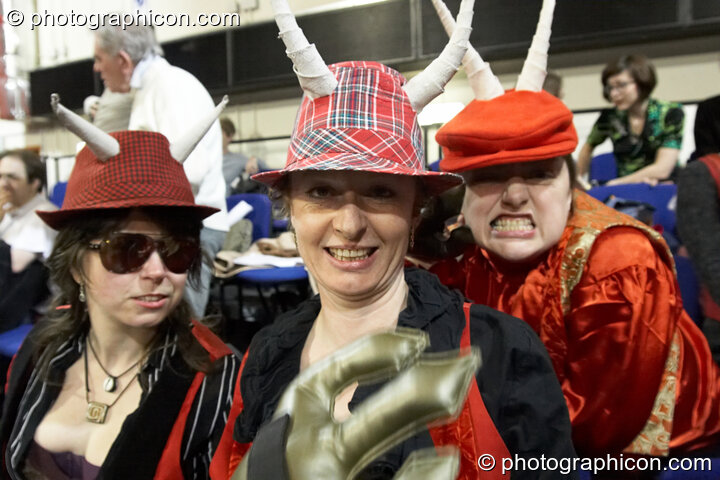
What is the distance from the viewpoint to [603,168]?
3.94 metres

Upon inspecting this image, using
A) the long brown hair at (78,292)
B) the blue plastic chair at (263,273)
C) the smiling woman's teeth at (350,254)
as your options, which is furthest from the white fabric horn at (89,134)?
the blue plastic chair at (263,273)

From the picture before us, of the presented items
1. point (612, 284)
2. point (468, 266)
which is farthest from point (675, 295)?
point (468, 266)

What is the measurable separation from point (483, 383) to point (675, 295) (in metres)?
0.69

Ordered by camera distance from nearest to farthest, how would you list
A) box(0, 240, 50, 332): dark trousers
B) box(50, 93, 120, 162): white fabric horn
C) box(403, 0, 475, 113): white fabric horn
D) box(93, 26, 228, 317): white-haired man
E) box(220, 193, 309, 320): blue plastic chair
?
box(403, 0, 475, 113): white fabric horn < box(50, 93, 120, 162): white fabric horn < box(93, 26, 228, 317): white-haired man < box(0, 240, 50, 332): dark trousers < box(220, 193, 309, 320): blue plastic chair

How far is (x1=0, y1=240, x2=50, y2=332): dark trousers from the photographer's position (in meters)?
2.66

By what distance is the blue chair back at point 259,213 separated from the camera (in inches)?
162

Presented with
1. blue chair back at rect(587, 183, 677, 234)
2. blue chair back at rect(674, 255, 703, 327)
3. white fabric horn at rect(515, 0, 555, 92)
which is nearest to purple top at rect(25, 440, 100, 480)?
white fabric horn at rect(515, 0, 555, 92)

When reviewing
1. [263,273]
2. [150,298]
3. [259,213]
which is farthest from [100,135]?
[259,213]

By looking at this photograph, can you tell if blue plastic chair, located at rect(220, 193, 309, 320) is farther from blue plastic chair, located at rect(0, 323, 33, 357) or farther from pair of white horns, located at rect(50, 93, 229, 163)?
pair of white horns, located at rect(50, 93, 229, 163)

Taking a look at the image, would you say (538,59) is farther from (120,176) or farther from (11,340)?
(11,340)

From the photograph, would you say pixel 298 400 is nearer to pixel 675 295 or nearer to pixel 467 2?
pixel 467 2

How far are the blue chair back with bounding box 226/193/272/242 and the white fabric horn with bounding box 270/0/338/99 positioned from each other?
10.1 feet

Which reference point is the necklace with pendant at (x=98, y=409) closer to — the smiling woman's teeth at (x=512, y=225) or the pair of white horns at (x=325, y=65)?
the pair of white horns at (x=325, y=65)

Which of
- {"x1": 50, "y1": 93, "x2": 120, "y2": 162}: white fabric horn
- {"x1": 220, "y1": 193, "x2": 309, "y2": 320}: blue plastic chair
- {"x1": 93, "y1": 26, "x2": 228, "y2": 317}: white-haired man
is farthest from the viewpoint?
{"x1": 220, "y1": 193, "x2": 309, "y2": 320}: blue plastic chair
